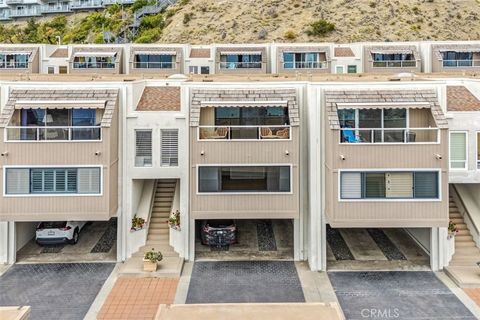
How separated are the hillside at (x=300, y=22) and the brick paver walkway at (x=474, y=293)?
177 ft

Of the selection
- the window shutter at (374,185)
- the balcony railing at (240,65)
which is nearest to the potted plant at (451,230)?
the window shutter at (374,185)

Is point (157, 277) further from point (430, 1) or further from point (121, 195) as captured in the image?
point (430, 1)

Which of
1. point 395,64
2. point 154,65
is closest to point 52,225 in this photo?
point 154,65

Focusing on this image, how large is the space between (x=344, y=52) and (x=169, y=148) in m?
27.9

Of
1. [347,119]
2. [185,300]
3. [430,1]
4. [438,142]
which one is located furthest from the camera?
[430,1]

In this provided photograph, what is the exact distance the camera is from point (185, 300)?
15.0 metres

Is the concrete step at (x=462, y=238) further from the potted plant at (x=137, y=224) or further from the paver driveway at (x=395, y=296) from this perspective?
the potted plant at (x=137, y=224)

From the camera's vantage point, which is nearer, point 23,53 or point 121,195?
point 121,195

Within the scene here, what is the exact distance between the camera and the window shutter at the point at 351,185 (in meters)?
16.3

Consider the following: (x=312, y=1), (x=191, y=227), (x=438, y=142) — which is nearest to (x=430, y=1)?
(x=312, y=1)

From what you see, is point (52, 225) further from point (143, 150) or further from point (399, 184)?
point (399, 184)

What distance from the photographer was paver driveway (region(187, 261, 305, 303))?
15.2m

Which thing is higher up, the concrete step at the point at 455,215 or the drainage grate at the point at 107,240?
the concrete step at the point at 455,215

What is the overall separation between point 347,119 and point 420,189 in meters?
4.28
